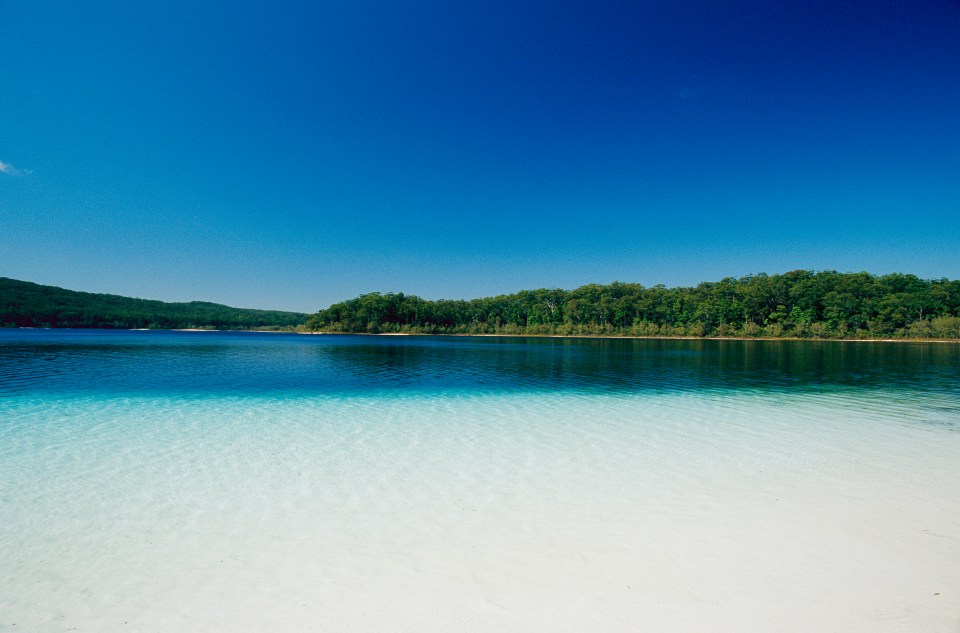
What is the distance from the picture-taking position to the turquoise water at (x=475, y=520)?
3328 millimetres

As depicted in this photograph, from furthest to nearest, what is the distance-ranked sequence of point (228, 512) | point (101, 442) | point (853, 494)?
point (101, 442)
point (853, 494)
point (228, 512)

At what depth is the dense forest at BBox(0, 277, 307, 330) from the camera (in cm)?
11669

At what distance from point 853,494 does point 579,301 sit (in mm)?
102491

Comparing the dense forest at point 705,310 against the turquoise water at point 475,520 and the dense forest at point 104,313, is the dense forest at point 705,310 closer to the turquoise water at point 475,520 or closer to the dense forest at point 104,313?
the dense forest at point 104,313

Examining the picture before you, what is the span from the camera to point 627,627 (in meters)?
3.10

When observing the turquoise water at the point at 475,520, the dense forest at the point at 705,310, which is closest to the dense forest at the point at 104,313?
the dense forest at the point at 705,310

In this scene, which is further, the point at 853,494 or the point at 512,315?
the point at 512,315

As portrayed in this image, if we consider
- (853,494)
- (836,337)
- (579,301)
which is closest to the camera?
(853,494)

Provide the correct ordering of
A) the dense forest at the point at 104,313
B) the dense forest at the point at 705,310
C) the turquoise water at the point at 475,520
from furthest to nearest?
the dense forest at the point at 104,313 → the dense forest at the point at 705,310 → the turquoise water at the point at 475,520

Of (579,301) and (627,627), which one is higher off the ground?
(579,301)

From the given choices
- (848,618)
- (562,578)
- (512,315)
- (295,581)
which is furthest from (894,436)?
(512,315)

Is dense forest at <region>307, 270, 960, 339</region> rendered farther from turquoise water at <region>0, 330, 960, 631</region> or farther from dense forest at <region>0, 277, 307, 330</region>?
turquoise water at <region>0, 330, 960, 631</region>

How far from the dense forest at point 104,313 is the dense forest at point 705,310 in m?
44.8

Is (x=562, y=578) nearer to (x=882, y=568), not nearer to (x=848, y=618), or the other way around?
(x=848, y=618)
